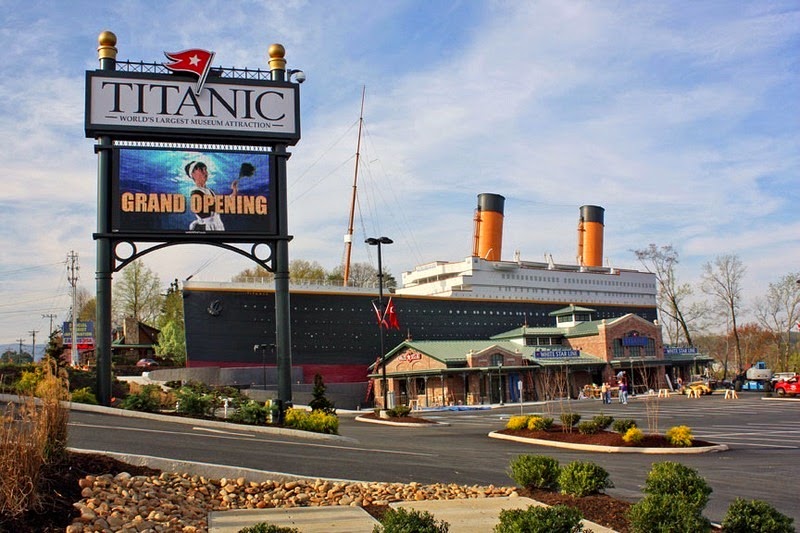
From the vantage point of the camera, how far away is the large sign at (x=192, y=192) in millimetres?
21016

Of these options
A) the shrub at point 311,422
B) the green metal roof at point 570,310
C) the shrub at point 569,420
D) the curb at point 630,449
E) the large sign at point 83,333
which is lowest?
the curb at point 630,449

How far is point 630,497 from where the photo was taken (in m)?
10.2

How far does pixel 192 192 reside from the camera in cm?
2152

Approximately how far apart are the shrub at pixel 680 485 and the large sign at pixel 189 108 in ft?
55.1

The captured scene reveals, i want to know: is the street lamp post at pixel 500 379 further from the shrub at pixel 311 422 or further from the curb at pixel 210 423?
the curb at pixel 210 423

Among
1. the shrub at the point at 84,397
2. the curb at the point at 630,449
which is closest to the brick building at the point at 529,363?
the curb at the point at 630,449

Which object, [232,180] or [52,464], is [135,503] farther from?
[232,180]

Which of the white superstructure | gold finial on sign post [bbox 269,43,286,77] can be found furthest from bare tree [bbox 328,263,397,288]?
gold finial on sign post [bbox 269,43,286,77]

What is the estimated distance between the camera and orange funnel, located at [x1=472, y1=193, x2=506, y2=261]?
66312 millimetres

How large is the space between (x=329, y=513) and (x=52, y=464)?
3087 millimetres

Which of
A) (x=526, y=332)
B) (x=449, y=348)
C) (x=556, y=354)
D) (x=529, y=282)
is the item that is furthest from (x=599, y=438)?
(x=529, y=282)

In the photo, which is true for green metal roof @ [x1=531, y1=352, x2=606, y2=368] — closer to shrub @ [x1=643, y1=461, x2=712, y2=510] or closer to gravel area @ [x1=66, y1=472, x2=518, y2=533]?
gravel area @ [x1=66, y1=472, x2=518, y2=533]

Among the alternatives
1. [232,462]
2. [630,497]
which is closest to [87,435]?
[232,462]

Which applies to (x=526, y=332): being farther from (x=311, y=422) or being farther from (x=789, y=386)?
(x=311, y=422)
